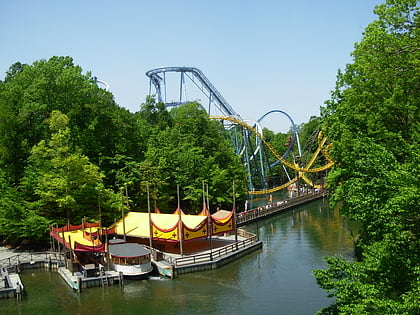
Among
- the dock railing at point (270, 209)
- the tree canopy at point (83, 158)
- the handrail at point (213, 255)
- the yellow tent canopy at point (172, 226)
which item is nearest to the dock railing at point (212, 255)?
the handrail at point (213, 255)

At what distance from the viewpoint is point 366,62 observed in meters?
17.8

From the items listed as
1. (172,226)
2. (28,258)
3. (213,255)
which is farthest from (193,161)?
(28,258)

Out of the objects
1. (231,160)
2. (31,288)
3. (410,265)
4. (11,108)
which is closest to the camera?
(410,265)

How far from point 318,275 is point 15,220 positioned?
2215 centimetres

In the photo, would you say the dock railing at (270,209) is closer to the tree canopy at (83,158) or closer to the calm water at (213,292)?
the tree canopy at (83,158)

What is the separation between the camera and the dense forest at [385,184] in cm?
965

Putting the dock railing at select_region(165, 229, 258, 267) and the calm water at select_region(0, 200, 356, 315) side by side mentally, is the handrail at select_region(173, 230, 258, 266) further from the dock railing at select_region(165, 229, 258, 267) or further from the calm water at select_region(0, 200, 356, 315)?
the calm water at select_region(0, 200, 356, 315)

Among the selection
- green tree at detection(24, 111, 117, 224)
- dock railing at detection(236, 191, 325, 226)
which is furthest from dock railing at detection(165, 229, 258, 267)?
dock railing at detection(236, 191, 325, 226)

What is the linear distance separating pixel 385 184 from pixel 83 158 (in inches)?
852

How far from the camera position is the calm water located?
58.9ft

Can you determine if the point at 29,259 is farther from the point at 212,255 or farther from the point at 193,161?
the point at 193,161

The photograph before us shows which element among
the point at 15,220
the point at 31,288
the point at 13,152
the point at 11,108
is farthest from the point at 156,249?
the point at 11,108

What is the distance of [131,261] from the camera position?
22.0 meters

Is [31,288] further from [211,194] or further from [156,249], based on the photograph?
[211,194]
